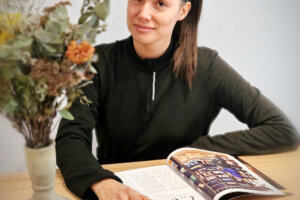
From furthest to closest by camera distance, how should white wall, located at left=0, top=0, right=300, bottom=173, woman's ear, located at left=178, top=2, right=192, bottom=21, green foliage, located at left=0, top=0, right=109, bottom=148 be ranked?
white wall, located at left=0, top=0, right=300, bottom=173, woman's ear, located at left=178, top=2, right=192, bottom=21, green foliage, located at left=0, top=0, right=109, bottom=148

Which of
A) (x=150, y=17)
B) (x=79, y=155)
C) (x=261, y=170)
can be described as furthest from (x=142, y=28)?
(x=261, y=170)

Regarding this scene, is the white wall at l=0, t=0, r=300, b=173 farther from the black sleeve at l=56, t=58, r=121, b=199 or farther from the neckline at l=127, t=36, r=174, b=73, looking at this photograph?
the black sleeve at l=56, t=58, r=121, b=199

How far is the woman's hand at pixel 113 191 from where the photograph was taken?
90 centimetres

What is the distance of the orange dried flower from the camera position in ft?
2.06

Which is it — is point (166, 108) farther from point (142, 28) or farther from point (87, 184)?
point (87, 184)

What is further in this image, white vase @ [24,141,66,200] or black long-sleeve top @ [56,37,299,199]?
black long-sleeve top @ [56,37,299,199]

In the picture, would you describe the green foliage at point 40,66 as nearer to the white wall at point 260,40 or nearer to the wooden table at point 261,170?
the wooden table at point 261,170

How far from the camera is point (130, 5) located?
127cm

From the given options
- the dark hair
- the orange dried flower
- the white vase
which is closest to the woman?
the dark hair

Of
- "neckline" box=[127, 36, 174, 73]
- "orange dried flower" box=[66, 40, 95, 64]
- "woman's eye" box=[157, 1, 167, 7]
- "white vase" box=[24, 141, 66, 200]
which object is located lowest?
"white vase" box=[24, 141, 66, 200]

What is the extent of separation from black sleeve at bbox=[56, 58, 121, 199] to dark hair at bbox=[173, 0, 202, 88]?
16.7 inches

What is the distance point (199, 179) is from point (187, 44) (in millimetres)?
646

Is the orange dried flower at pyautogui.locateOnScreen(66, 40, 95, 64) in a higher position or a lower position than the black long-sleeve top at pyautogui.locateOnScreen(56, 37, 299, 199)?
higher

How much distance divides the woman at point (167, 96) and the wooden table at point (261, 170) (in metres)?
0.06
